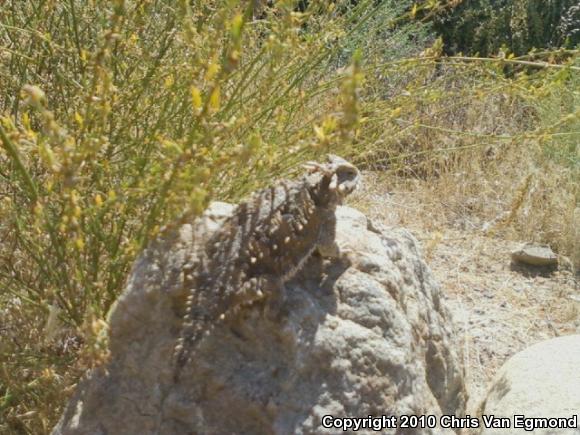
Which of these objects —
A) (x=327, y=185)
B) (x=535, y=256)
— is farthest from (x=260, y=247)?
(x=535, y=256)

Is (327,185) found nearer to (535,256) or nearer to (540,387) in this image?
(540,387)

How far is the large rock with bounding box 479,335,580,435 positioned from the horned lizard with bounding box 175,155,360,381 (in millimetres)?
914

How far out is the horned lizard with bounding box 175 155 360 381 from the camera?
2.07 metres

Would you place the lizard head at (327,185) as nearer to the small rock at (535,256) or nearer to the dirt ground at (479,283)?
the dirt ground at (479,283)

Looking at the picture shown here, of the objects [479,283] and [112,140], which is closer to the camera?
[112,140]

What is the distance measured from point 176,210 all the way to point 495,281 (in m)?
2.72

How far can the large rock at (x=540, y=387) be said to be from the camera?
2.64 metres

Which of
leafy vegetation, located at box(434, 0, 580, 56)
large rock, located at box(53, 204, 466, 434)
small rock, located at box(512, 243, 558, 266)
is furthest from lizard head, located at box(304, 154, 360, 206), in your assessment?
leafy vegetation, located at box(434, 0, 580, 56)

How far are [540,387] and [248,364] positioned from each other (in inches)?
44.3

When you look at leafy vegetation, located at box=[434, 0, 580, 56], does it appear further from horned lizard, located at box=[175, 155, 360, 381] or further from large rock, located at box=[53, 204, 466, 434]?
large rock, located at box=[53, 204, 466, 434]

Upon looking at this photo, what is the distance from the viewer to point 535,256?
434cm

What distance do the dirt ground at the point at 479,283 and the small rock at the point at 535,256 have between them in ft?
0.18

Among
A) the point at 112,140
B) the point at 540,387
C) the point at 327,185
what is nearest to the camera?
the point at 327,185

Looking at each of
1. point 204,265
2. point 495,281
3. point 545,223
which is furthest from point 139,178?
point 545,223
